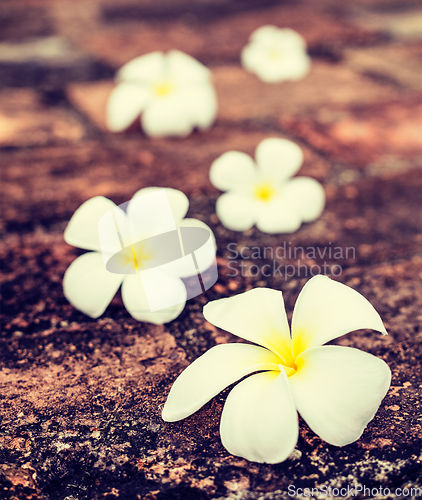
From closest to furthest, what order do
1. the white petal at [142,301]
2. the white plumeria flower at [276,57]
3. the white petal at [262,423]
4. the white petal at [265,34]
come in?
the white petal at [262,423]
the white petal at [142,301]
the white plumeria flower at [276,57]
the white petal at [265,34]

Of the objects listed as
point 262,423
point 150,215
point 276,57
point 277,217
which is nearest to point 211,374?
point 262,423

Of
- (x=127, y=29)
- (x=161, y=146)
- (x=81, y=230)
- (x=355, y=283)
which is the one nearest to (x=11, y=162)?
(x=161, y=146)

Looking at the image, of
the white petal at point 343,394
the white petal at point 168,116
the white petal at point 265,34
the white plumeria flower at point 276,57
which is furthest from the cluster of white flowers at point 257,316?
the white petal at point 265,34

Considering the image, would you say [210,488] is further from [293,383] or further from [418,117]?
→ [418,117]

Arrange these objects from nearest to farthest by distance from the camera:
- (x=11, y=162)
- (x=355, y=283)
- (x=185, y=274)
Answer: (x=185, y=274) < (x=355, y=283) < (x=11, y=162)

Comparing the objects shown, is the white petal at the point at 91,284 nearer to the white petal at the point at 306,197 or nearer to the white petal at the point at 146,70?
the white petal at the point at 306,197

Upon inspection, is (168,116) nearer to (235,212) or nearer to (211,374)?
(235,212)

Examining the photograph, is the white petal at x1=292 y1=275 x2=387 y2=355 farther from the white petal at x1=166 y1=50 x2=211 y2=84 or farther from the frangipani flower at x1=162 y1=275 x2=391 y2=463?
the white petal at x1=166 y1=50 x2=211 y2=84
